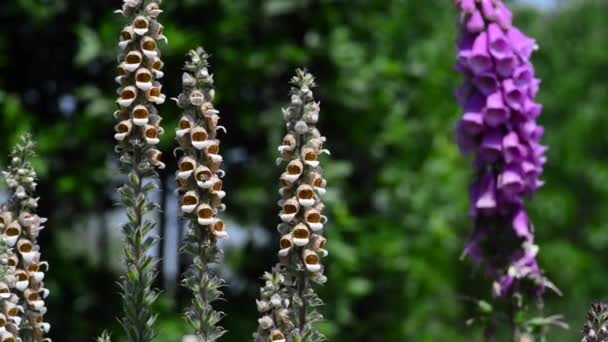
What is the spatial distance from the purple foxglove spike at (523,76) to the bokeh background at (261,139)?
20.1 feet

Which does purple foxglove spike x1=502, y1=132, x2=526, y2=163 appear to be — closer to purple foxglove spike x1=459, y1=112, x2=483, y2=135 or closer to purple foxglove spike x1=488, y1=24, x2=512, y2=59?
purple foxglove spike x1=459, y1=112, x2=483, y2=135

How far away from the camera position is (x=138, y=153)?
3.03 metres

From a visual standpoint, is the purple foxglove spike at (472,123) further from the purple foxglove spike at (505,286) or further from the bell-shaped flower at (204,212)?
the bell-shaped flower at (204,212)

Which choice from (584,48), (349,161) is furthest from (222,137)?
(584,48)

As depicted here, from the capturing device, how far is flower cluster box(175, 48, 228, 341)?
294 cm

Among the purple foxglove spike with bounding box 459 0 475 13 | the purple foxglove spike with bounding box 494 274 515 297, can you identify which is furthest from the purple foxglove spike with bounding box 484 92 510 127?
the purple foxglove spike with bounding box 494 274 515 297

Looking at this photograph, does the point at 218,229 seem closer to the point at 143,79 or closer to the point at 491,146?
the point at 143,79

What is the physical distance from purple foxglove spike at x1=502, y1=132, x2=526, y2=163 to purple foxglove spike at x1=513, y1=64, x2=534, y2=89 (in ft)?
0.65

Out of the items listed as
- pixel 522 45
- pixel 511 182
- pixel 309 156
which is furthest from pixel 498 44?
pixel 309 156

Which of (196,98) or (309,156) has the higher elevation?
(196,98)

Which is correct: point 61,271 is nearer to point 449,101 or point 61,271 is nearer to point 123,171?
point 449,101

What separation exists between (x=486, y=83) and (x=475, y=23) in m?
0.29

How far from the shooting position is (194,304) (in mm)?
2963

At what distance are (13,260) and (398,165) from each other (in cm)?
959
